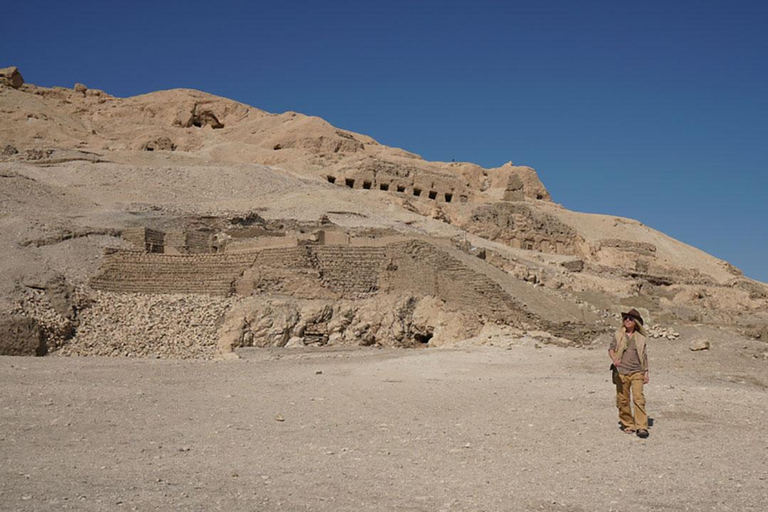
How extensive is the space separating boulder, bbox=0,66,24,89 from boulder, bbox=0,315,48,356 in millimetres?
55155

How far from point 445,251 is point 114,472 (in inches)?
478

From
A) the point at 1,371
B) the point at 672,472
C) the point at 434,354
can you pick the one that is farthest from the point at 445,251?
the point at 672,472

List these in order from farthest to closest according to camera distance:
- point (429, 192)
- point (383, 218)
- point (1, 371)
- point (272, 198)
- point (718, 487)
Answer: point (429, 192)
point (272, 198)
point (383, 218)
point (1, 371)
point (718, 487)

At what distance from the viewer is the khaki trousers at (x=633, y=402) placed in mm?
6971

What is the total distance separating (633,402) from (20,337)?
38.9ft

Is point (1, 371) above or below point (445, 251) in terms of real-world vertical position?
below

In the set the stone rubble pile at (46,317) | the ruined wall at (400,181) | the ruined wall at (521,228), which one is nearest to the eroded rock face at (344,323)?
the stone rubble pile at (46,317)

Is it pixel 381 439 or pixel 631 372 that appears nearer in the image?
pixel 381 439

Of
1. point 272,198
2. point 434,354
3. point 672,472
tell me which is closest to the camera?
point 672,472

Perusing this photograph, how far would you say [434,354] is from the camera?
43.6ft

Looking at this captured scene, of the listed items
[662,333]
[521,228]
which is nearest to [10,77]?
[521,228]

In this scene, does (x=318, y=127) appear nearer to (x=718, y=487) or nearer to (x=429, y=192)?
(x=429, y=192)

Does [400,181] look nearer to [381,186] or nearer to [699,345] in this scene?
[381,186]

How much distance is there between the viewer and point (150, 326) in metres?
15.9
